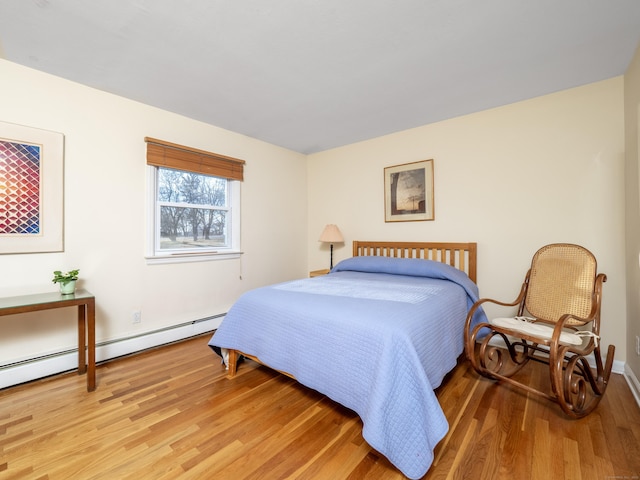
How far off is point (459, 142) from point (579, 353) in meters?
2.10

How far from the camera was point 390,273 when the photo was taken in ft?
9.43

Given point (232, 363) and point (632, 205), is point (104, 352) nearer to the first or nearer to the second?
point (232, 363)

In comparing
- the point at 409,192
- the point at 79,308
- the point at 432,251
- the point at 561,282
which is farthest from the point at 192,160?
the point at 561,282

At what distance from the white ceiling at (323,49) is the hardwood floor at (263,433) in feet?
7.43

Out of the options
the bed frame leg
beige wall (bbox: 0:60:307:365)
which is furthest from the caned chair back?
beige wall (bbox: 0:60:307:365)

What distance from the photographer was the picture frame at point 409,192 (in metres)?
3.12

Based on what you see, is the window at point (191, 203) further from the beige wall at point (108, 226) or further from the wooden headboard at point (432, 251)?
the wooden headboard at point (432, 251)

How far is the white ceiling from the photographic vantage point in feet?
4.97

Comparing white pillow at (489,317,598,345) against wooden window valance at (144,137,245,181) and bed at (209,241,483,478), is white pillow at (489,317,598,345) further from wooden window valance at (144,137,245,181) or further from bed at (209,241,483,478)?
wooden window valance at (144,137,245,181)

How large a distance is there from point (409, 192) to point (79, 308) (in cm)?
327

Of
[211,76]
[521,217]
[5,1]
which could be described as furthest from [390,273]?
[5,1]

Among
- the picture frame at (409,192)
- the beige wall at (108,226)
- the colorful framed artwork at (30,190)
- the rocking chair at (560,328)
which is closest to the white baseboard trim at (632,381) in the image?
the rocking chair at (560,328)

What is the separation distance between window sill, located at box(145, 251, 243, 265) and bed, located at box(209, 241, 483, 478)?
1109 millimetres

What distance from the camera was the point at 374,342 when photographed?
1.38m
